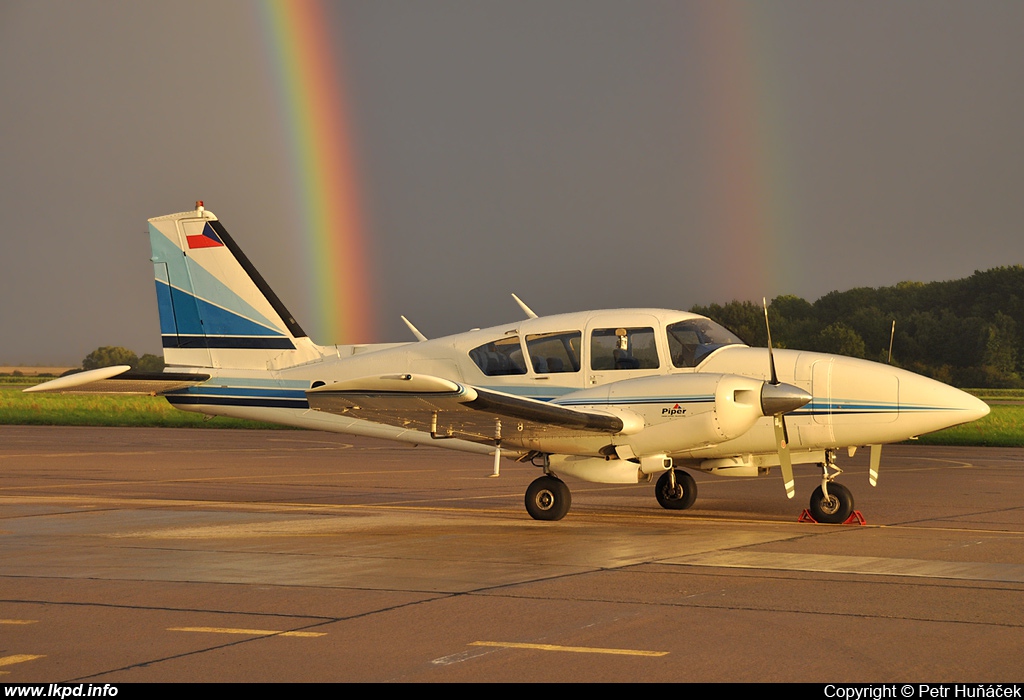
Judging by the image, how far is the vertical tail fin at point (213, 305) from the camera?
17.5 meters

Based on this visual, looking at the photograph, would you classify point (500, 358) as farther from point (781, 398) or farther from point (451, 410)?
point (781, 398)

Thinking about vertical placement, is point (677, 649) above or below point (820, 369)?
below

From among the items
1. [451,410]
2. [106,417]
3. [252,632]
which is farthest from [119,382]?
[106,417]

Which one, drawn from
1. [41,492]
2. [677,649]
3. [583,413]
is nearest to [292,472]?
[41,492]

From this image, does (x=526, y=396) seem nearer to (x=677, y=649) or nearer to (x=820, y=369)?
(x=820, y=369)

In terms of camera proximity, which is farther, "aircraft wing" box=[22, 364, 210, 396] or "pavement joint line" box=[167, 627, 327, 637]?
"aircraft wing" box=[22, 364, 210, 396]

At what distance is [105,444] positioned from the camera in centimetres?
3297

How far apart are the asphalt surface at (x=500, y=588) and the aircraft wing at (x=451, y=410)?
1262 mm

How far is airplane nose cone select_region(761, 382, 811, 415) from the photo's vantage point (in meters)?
13.2

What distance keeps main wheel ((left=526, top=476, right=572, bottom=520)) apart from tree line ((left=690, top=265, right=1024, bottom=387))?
3896cm

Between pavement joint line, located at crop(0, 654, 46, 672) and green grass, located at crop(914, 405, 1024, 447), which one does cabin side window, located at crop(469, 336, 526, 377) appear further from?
green grass, located at crop(914, 405, 1024, 447)

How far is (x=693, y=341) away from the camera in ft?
47.8

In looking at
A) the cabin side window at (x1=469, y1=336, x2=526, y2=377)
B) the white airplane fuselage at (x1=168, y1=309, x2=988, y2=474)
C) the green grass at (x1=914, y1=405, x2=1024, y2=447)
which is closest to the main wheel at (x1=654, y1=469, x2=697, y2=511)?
the white airplane fuselage at (x1=168, y1=309, x2=988, y2=474)
